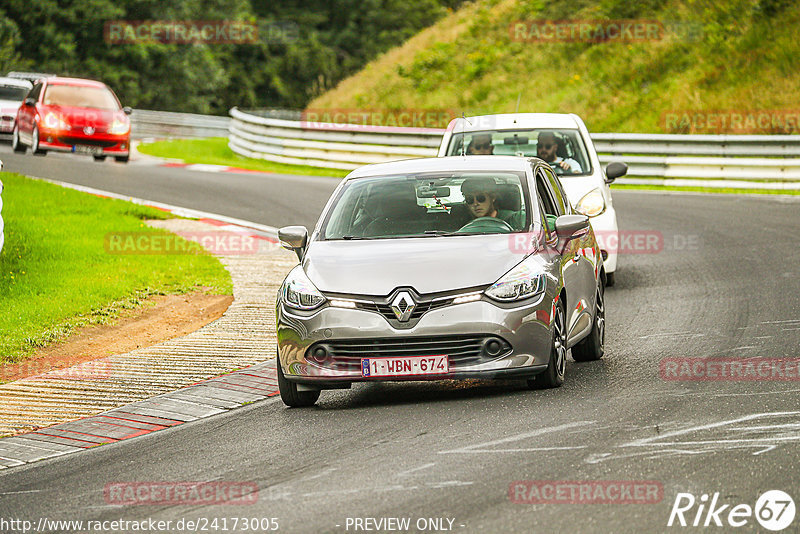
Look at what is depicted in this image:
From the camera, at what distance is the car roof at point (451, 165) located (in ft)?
31.7

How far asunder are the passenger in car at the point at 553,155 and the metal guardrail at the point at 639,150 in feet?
37.1

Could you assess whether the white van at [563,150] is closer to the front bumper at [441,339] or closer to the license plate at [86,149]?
the front bumper at [441,339]

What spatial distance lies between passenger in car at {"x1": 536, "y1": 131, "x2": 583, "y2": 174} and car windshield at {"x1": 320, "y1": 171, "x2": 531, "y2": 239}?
484 cm

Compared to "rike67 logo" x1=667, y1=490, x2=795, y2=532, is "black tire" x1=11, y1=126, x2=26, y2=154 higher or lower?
lower

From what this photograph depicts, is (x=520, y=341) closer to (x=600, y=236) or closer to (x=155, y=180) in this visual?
(x=600, y=236)

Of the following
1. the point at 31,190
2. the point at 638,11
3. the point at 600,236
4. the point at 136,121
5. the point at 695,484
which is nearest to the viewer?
the point at 695,484

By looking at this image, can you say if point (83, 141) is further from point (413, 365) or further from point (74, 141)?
point (413, 365)

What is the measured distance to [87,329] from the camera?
468 inches

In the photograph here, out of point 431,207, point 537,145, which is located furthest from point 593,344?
point 537,145

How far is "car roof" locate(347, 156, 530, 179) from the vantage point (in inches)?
380

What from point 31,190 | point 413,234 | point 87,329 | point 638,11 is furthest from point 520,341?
point 638,11

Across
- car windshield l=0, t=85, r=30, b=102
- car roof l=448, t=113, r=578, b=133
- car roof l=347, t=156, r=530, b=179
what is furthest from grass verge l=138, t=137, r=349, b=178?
car roof l=347, t=156, r=530, b=179

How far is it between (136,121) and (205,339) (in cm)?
3702

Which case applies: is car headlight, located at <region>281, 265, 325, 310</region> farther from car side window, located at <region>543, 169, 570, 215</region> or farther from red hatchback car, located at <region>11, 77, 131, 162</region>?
red hatchback car, located at <region>11, 77, 131, 162</region>
